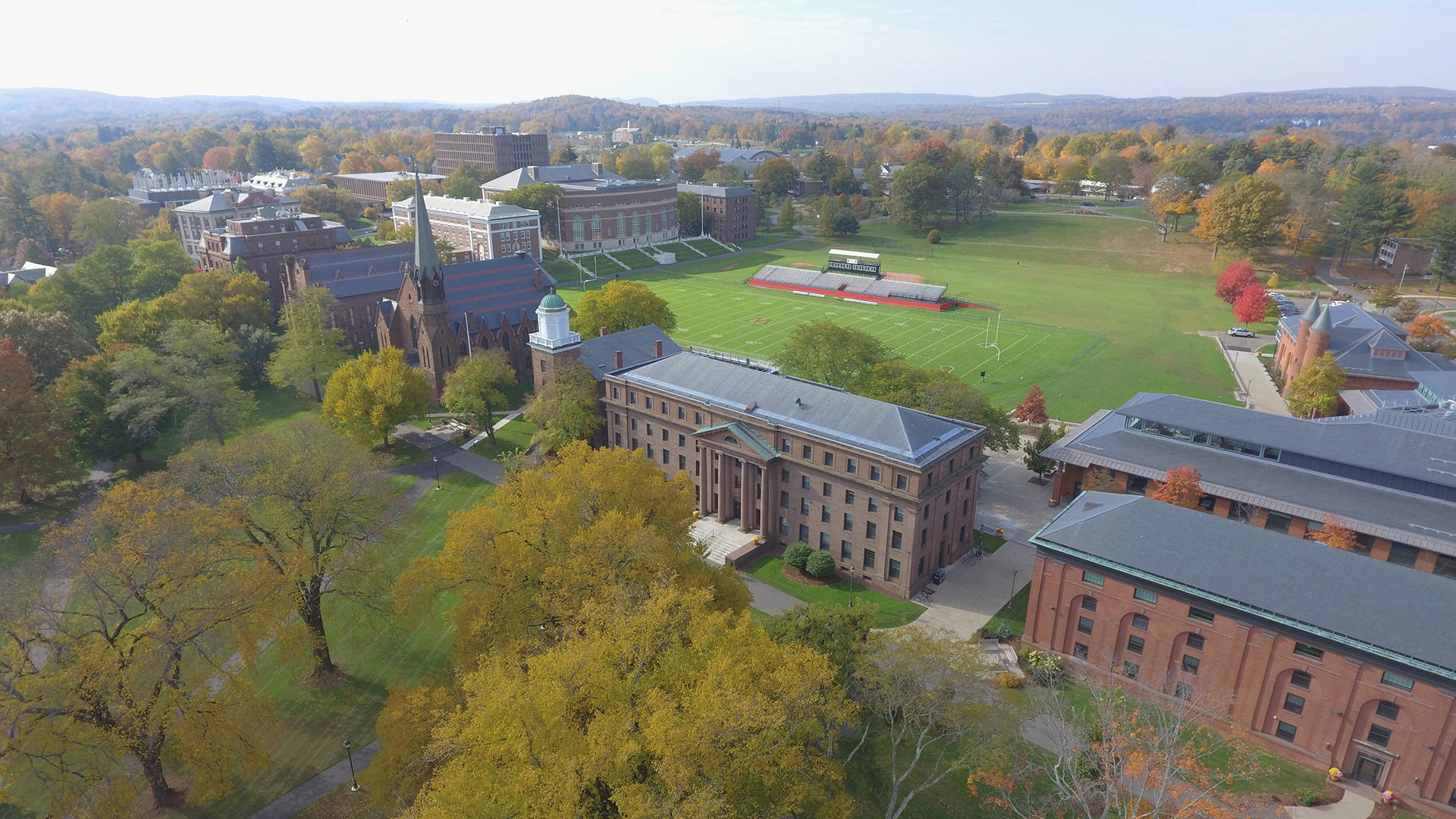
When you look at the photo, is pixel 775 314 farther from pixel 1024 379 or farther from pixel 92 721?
pixel 92 721

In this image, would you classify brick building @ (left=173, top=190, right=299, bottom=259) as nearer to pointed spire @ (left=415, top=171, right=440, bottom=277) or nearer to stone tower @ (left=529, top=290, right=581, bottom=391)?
pointed spire @ (left=415, top=171, right=440, bottom=277)

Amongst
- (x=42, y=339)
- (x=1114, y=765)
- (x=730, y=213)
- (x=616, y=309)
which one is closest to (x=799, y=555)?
(x=1114, y=765)

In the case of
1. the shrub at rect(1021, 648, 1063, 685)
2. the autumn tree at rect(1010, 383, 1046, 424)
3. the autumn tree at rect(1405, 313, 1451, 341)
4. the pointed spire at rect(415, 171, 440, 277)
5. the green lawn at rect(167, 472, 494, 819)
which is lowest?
the green lawn at rect(167, 472, 494, 819)

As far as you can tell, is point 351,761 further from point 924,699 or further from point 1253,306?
point 1253,306

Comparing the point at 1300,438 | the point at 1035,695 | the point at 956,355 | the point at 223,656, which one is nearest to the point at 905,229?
the point at 956,355

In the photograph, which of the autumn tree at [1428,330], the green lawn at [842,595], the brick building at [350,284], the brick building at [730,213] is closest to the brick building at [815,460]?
the green lawn at [842,595]

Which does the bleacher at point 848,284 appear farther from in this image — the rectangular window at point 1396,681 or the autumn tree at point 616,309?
the rectangular window at point 1396,681

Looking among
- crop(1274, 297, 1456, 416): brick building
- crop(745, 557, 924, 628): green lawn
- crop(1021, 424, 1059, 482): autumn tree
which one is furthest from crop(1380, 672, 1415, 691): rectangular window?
crop(1274, 297, 1456, 416): brick building
